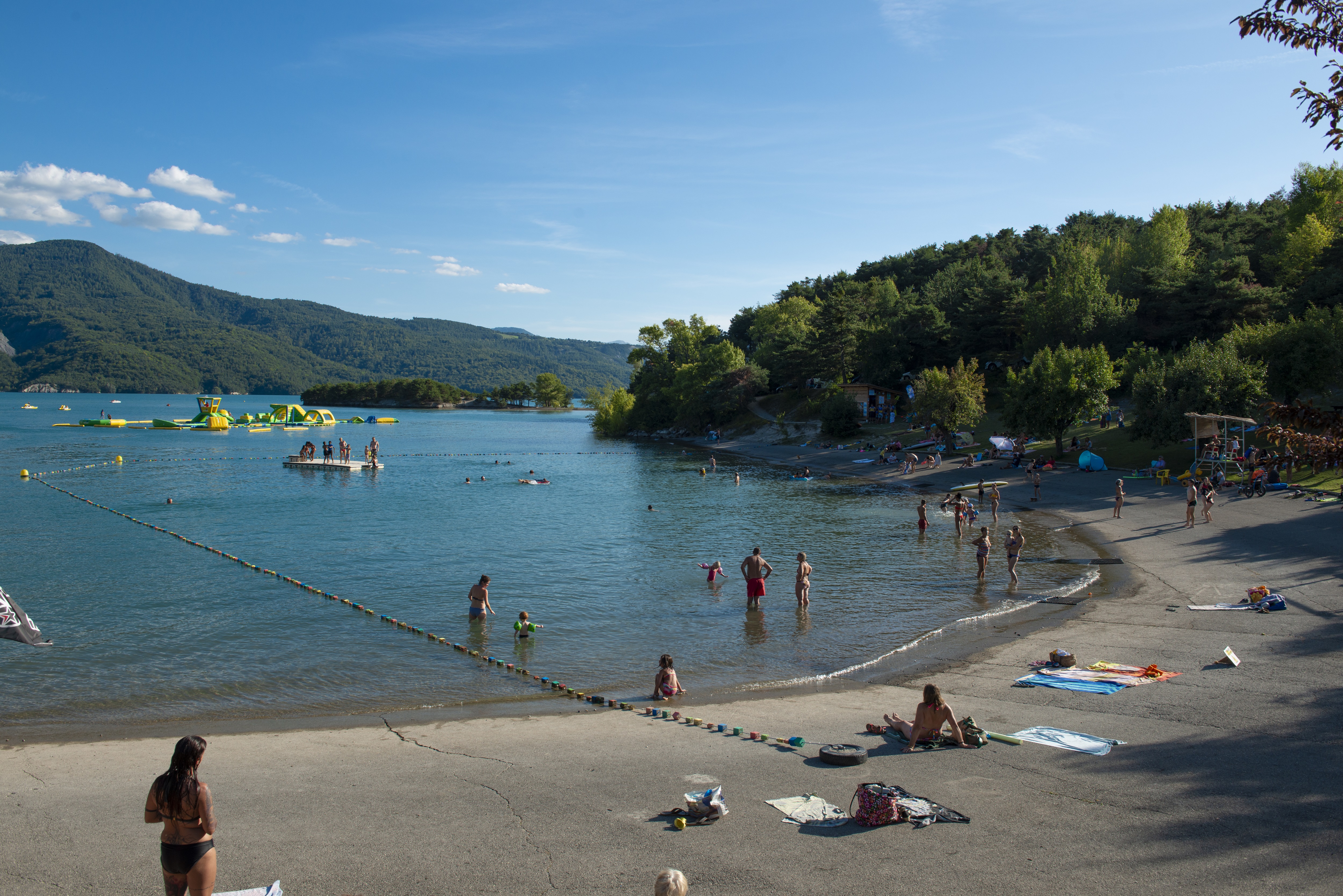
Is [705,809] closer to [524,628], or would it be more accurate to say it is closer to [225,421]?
[524,628]

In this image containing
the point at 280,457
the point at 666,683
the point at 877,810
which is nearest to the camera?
the point at 877,810

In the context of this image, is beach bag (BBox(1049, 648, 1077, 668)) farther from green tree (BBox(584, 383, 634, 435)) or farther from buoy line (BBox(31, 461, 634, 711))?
green tree (BBox(584, 383, 634, 435))

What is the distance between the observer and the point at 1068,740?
10.1 meters

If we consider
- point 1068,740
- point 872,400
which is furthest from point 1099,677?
point 872,400

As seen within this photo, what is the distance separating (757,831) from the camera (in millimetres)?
7609

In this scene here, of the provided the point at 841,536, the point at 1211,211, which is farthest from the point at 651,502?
the point at 1211,211

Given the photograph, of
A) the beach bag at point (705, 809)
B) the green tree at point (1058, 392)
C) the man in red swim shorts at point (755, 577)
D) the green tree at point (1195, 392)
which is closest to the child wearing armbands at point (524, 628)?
the man in red swim shorts at point (755, 577)

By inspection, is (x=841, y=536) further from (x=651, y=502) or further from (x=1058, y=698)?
(x=1058, y=698)

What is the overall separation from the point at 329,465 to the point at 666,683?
52222 millimetres

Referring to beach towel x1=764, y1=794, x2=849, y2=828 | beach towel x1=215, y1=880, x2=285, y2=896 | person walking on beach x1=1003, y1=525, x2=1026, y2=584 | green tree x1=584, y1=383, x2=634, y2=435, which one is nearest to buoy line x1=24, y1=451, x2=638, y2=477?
green tree x1=584, y1=383, x2=634, y2=435

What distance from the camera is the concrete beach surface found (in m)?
6.82

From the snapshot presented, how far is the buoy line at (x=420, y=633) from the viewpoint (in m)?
13.7

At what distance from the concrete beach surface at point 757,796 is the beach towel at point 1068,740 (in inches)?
7.3

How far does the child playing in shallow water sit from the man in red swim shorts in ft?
A: 21.4
